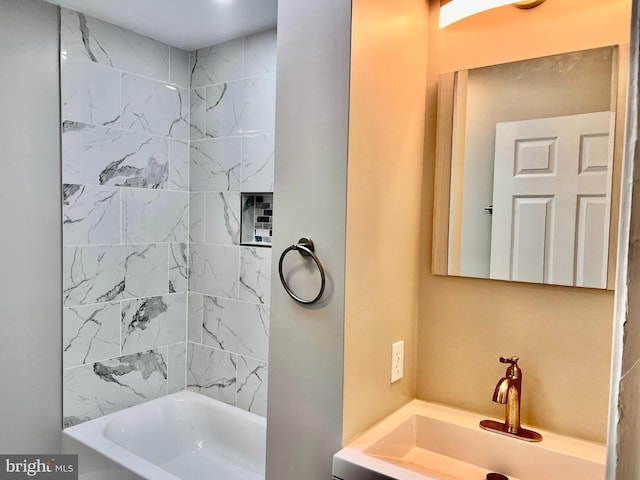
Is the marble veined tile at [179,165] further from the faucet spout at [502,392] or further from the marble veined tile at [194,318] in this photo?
the faucet spout at [502,392]

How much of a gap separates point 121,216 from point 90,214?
6.1 inches

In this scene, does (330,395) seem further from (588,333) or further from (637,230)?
(637,230)

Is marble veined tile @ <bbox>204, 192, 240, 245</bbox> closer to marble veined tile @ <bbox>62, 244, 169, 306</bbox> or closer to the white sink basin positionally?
marble veined tile @ <bbox>62, 244, 169, 306</bbox>

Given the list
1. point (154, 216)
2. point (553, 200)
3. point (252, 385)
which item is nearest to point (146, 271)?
point (154, 216)

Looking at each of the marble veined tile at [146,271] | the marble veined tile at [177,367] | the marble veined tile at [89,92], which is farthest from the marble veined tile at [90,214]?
the marble veined tile at [177,367]

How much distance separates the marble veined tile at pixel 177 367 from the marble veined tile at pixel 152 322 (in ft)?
0.15

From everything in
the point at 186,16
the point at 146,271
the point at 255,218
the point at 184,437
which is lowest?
the point at 184,437

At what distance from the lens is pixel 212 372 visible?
2607mm

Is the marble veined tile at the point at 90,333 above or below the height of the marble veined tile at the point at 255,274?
below

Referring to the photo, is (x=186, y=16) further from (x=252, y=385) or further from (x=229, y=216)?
(x=252, y=385)

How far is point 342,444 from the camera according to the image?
1.30m

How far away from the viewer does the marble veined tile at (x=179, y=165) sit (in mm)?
2576

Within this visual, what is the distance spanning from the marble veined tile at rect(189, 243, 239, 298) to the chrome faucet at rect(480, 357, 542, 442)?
1.46m

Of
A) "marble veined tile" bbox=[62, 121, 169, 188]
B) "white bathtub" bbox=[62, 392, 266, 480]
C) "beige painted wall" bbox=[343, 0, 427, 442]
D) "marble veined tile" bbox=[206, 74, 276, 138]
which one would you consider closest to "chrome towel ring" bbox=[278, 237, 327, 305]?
"beige painted wall" bbox=[343, 0, 427, 442]
